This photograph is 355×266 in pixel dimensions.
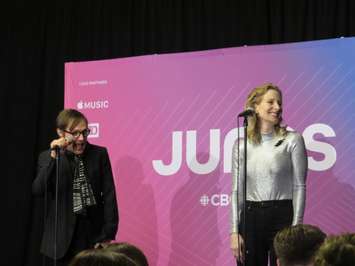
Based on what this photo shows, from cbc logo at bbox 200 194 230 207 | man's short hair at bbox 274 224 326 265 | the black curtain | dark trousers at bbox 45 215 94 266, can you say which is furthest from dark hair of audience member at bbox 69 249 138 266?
the black curtain

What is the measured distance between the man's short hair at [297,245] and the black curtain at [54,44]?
2.90 metres

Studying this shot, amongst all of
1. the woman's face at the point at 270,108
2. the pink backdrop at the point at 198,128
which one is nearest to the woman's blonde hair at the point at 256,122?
the woman's face at the point at 270,108

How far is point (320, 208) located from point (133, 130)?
1486 millimetres

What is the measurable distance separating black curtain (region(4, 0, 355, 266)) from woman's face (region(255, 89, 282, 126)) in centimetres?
140

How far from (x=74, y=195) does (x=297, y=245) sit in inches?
66.7

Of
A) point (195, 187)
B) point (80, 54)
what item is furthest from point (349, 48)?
point (80, 54)

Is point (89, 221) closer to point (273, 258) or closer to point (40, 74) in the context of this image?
point (273, 258)

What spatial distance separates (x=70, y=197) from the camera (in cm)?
353

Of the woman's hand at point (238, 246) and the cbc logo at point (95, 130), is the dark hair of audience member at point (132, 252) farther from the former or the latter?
the cbc logo at point (95, 130)

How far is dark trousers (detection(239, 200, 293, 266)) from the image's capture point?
3373 millimetres

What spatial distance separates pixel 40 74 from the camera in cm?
567

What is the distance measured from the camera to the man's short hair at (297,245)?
2.12 metres

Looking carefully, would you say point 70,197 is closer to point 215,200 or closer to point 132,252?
point 215,200

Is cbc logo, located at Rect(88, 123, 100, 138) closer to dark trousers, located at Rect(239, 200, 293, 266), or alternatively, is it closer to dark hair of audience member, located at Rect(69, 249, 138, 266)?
dark trousers, located at Rect(239, 200, 293, 266)
